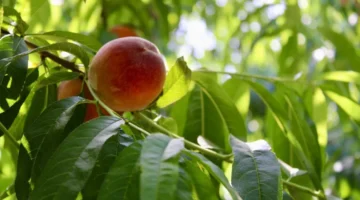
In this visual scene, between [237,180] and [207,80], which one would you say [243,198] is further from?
[207,80]

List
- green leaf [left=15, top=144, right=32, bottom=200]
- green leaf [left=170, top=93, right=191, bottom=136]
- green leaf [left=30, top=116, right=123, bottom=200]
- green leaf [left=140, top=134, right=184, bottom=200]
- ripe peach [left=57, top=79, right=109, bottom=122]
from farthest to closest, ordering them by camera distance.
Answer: green leaf [left=170, top=93, right=191, bottom=136] < ripe peach [left=57, top=79, right=109, bottom=122] < green leaf [left=15, top=144, right=32, bottom=200] < green leaf [left=30, top=116, right=123, bottom=200] < green leaf [left=140, top=134, right=184, bottom=200]

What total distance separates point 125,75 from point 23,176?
235mm

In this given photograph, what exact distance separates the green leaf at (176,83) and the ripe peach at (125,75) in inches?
1.1

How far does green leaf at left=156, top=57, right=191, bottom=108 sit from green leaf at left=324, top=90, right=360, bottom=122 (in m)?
0.47

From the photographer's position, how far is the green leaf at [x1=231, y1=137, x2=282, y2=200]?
2.32ft

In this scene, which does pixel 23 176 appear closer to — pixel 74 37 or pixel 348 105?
pixel 74 37

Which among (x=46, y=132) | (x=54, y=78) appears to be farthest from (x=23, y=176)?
(x=54, y=78)

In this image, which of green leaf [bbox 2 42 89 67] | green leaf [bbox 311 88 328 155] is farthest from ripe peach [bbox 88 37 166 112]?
green leaf [bbox 311 88 328 155]

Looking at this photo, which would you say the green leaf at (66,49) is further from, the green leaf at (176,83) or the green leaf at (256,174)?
the green leaf at (256,174)

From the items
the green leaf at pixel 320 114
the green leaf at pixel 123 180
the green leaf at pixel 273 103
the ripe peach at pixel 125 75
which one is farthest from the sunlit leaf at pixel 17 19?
the green leaf at pixel 320 114

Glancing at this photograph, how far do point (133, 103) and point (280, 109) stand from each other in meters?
0.38

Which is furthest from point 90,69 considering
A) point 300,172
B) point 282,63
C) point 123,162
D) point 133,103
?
point 282,63

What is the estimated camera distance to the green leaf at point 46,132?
793 mm

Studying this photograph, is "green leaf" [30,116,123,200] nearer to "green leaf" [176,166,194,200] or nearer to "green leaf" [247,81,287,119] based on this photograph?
"green leaf" [176,166,194,200]
